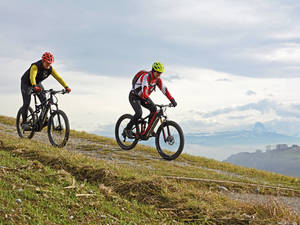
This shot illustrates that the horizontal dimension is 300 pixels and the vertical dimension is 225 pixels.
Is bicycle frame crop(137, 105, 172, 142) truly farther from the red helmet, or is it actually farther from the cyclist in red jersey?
the red helmet

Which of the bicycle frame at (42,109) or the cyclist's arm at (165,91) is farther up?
the cyclist's arm at (165,91)

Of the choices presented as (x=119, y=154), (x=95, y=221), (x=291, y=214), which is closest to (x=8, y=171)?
(x=95, y=221)

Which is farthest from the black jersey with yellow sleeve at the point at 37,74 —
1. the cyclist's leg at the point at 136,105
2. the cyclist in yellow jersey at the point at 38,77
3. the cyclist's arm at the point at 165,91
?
the cyclist's arm at the point at 165,91

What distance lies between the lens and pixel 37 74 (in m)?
13.2

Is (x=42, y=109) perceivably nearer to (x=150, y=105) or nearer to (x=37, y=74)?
(x=37, y=74)

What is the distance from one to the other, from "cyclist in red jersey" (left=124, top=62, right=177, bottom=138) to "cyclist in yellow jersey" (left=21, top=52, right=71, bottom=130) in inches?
96.7

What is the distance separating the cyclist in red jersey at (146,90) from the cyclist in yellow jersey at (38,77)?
246 cm

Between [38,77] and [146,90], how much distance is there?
415 centimetres

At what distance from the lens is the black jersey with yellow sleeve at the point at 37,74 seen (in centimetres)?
1281

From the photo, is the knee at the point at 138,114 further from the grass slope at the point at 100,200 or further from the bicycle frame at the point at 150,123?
the grass slope at the point at 100,200

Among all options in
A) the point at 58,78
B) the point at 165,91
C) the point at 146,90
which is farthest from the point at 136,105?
the point at 58,78

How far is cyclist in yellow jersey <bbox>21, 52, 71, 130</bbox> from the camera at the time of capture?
12.7 metres

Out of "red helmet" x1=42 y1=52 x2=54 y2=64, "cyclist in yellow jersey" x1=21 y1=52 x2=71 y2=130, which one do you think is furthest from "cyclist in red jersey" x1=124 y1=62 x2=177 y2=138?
"red helmet" x1=42 y1=52 x2=54 y2=64

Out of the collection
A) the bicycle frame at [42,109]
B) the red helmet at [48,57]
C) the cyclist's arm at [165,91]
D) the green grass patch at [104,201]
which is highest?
the red helmet at [48,57]
